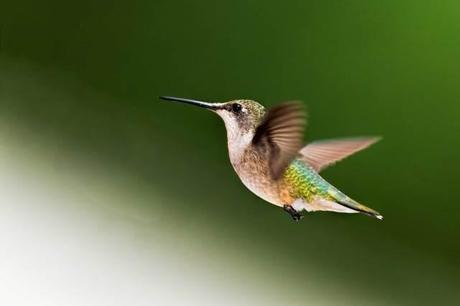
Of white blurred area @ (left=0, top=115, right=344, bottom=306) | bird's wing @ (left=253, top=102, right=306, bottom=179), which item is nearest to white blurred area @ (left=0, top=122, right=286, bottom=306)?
white blurred area @ (left=0, top=115, right=344, bottom=306)

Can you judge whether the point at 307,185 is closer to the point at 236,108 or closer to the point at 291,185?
the point at 291,185

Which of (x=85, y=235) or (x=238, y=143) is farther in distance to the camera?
(x=85, y=235)

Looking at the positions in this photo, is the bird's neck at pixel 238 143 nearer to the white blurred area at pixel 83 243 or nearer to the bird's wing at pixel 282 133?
the bird's wing at pixel 282 133

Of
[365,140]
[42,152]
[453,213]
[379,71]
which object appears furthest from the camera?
[453,213]

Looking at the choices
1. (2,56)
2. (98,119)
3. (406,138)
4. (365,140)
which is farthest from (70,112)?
(406,138)

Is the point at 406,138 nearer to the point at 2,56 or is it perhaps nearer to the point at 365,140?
the point at 365,140

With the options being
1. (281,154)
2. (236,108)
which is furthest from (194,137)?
(281,154)
